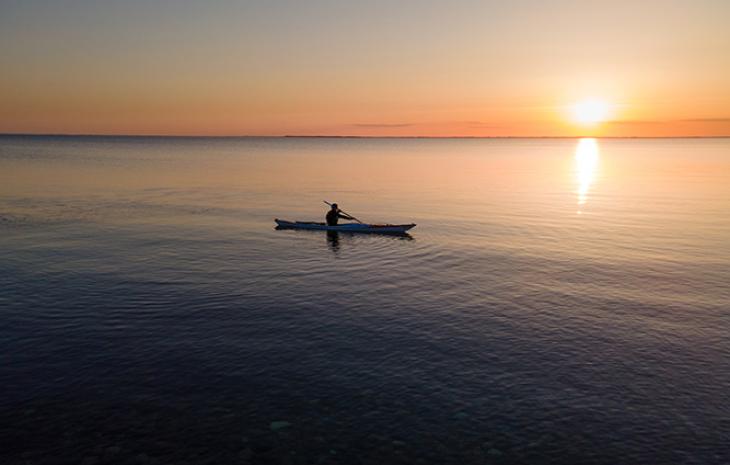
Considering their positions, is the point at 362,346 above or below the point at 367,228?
below

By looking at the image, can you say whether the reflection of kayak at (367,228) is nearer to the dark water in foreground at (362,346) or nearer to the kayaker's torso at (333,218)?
the kayaker's torso at (333,218)

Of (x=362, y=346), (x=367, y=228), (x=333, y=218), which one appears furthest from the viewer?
(x=333, y=218)

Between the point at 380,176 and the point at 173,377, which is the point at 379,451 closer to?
the point at 173,377

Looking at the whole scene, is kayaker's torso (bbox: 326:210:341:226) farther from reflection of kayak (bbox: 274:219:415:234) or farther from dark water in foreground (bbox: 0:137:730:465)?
dark water in foreground (bbox: 0:137:730:465)

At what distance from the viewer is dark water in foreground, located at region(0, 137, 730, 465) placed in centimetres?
1553

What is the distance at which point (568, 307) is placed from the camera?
88.5 feet

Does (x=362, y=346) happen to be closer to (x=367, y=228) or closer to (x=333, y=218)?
(x=367, y=228)

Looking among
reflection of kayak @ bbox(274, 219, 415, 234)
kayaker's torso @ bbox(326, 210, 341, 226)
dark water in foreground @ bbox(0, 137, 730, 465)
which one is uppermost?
kayaker's torso @ bbox(326, 210, 341, 226)

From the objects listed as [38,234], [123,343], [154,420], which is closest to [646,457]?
[154,420]

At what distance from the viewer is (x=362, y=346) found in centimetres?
2212

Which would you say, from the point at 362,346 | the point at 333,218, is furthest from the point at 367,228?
the point at 362,346

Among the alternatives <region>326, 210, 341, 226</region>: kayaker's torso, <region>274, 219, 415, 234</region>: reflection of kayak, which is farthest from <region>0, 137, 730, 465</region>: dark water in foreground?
<region>326, 210, 341, 226</region>: kayaker's torso

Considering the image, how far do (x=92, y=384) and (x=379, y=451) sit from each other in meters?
10.6

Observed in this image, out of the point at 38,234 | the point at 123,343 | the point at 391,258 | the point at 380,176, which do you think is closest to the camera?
the point at 123,343
